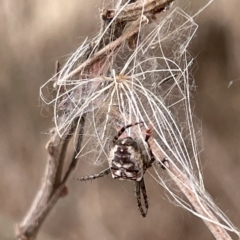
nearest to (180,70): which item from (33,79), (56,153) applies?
(56,153)

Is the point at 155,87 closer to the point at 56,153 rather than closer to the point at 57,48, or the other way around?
the point at 56,153

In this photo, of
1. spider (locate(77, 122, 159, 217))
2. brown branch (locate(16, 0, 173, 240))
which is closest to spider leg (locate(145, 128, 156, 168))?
spider (locate(77, 122, 159, 217))

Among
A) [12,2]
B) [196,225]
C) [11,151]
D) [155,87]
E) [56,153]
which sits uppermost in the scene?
[12,2]

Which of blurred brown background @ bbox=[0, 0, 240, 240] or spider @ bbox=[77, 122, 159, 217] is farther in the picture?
blurred brown background @ bbox=[0, 0, 240, 240]

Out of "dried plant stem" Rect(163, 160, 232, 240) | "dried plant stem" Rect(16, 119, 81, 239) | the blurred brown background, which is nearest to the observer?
"dried plant stem" Rect(163, 160, 232, 240)

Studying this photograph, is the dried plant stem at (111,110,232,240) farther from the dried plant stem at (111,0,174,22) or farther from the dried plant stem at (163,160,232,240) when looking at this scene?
the dried plant stem at (111,0,174,22)

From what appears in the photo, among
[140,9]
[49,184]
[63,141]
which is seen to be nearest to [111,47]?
[140,9]

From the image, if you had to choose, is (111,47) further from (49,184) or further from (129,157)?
(49,184)
